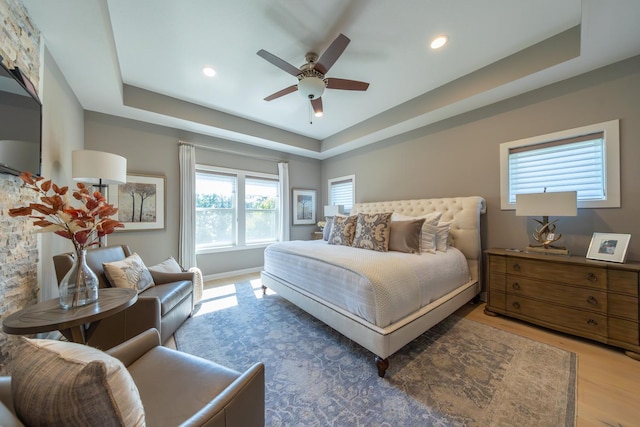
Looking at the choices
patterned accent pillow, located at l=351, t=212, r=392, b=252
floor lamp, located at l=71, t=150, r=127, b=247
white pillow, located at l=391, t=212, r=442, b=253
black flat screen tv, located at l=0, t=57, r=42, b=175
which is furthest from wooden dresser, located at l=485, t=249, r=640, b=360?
floor lamp, located at l=71, t=150, r=127, b=247

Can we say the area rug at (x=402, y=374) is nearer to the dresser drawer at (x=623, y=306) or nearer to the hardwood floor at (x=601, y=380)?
the hardwood floor at (x=601, y=380)

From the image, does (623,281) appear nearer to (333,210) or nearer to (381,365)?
(381,365)

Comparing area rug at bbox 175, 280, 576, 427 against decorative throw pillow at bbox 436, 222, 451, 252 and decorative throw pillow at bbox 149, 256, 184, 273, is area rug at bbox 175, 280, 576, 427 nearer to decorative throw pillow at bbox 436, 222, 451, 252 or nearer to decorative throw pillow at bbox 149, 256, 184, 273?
decorative throw pillow at bbox 149, 256, 184, 273

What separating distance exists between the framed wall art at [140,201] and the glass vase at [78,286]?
2314 millimetres

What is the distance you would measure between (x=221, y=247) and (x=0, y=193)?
118 inches

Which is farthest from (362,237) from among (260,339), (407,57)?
(407,57)

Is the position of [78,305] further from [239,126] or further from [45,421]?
[239,126]

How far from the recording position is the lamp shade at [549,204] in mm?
2186

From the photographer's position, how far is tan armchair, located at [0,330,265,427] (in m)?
0.81

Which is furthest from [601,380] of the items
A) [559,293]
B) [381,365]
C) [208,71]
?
[208,71]

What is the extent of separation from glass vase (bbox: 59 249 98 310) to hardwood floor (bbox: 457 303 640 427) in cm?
305

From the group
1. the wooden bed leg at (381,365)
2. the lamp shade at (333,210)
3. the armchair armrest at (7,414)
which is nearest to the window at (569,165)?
the wooden bed leg at (381,365)

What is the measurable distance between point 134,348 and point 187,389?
1.37ft

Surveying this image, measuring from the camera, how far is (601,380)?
1620 millimetres
